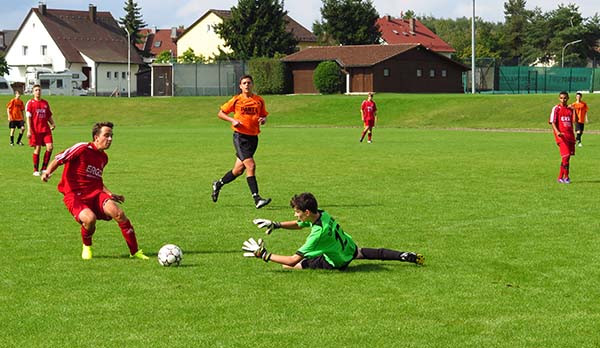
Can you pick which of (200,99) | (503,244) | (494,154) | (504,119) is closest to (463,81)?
(200,99)

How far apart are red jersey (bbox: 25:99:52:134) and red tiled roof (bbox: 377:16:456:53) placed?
11886 cm

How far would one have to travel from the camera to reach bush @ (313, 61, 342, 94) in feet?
268

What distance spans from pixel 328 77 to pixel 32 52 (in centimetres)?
4918

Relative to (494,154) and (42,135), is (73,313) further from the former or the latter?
(494,154)

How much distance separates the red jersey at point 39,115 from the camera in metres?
23.0

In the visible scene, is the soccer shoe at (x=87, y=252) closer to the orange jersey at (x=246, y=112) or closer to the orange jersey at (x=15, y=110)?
the orange jersey at (x=246, y=112)

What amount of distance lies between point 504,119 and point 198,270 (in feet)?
159

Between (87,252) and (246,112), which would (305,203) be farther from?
(246,112)

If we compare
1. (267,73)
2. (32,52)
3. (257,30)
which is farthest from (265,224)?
(32,52)

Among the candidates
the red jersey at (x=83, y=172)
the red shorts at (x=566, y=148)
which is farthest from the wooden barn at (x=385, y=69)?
the red jersey at (x=83, y=172)

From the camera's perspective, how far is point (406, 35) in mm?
145500

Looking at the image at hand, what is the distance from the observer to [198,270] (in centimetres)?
1016

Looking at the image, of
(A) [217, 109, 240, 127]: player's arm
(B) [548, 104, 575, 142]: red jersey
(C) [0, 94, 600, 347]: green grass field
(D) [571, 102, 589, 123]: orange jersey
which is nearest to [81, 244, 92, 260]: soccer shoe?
(C) [0, 94, 600, 347]: green grass field

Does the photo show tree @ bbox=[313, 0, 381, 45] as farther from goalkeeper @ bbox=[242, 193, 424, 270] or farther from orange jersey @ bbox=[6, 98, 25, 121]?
goalkeeper @ bbox=[242, 193, 424, 270]
